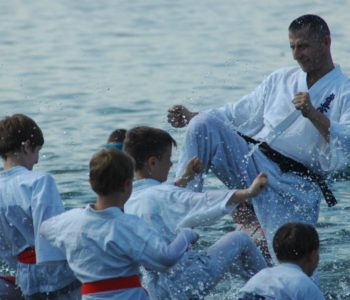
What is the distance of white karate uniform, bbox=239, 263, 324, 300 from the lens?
9180 millimetres

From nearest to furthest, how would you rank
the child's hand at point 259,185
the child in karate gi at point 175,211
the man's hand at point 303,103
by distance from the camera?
the child's hand at point 259,185
the child in karate gi at point 175,211
the man's hand at point 303,103

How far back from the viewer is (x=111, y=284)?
9.21 meters

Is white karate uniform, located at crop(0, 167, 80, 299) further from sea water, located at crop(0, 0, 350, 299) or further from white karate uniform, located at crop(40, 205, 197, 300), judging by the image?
sea water, located at crop(0, 0, 350, 299)

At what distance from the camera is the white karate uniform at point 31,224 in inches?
387

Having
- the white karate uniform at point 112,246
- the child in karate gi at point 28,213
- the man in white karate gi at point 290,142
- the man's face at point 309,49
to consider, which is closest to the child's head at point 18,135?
the child in karate gi at point 28,213

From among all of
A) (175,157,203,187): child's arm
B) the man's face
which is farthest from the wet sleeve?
the man's face

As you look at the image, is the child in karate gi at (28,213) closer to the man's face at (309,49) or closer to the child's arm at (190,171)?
the child's arm at (190,171)

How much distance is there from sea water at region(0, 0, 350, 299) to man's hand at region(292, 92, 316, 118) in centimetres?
150

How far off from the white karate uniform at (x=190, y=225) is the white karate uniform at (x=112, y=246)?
43 cm

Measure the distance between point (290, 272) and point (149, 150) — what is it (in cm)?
121

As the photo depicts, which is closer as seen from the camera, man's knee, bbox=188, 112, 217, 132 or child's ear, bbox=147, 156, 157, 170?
child's ear, bbox=147, 156, 157, 170

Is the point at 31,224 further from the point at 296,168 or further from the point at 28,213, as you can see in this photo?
the point at 296,168

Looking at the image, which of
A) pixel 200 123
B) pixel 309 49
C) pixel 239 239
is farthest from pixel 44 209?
pixel 309 49

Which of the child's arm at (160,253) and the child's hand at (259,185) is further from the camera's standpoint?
the child's hand at (259,185)
